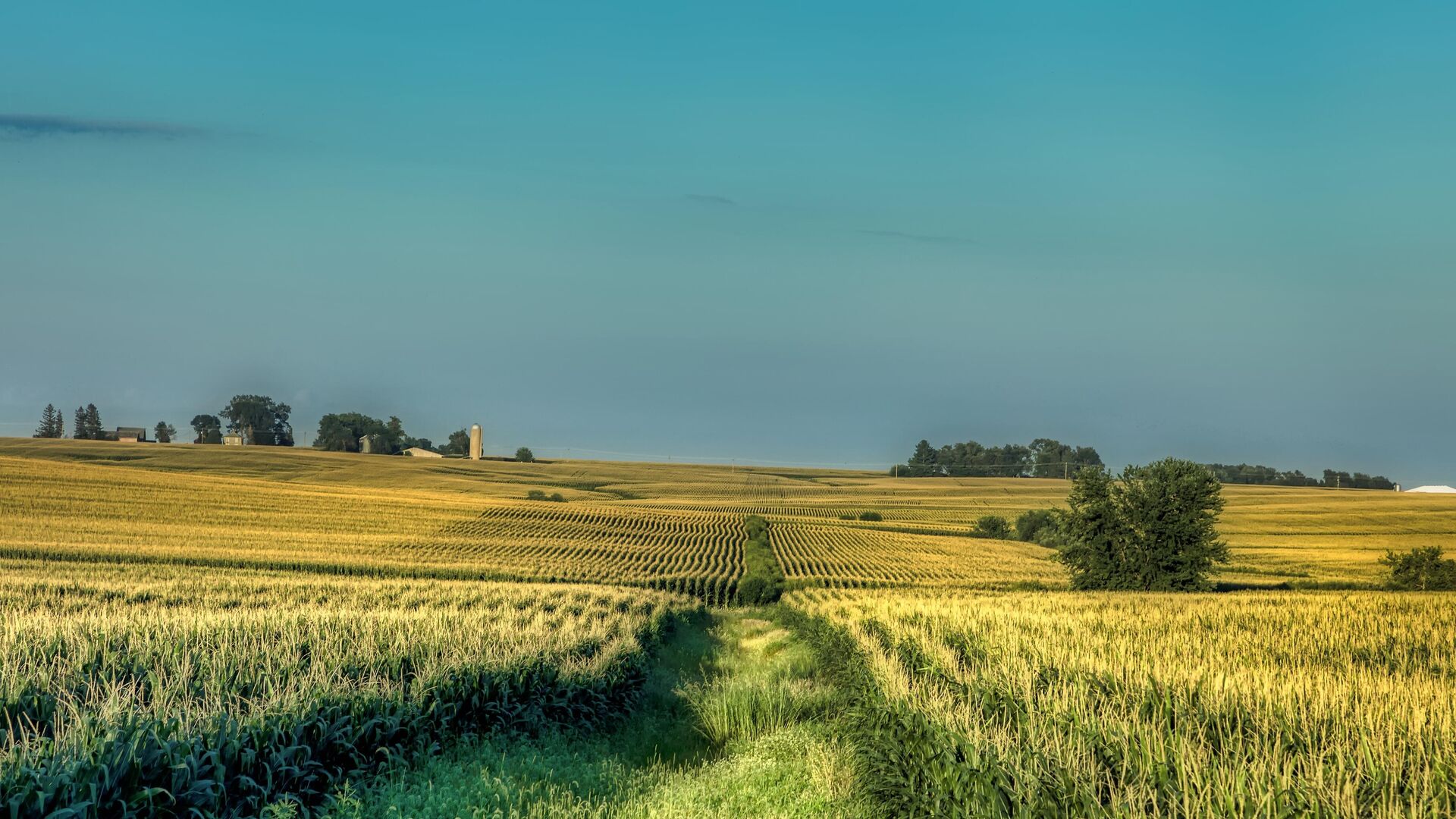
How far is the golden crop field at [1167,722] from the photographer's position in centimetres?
629

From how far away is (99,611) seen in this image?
22.1 metres

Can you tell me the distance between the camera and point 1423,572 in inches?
1993

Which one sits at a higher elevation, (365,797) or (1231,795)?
(1231,795)

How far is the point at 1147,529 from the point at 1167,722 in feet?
149

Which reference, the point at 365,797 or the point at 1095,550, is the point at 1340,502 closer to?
the point at 1095,550

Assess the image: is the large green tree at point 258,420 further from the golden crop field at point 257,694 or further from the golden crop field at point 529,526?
the golden crop field at point 257,694

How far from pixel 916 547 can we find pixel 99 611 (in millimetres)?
67258

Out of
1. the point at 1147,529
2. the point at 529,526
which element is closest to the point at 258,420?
the point at 529,526

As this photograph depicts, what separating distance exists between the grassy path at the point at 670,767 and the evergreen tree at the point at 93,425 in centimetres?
19660

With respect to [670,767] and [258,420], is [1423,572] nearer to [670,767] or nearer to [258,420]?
[670,767]

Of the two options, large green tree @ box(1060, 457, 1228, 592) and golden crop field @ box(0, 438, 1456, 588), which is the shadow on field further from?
large green tree @ box(1060, 457, 1228, 592)

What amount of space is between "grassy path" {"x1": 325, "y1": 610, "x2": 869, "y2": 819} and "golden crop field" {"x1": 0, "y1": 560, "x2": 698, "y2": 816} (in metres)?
0.67

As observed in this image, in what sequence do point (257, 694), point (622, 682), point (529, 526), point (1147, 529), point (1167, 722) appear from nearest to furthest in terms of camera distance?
point (1167, 722)
point (257, 694)
point (622, 682)
point (1147, 529)
point (529, 526)

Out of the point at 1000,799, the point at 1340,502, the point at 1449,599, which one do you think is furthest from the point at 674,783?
the point at 1340,502
